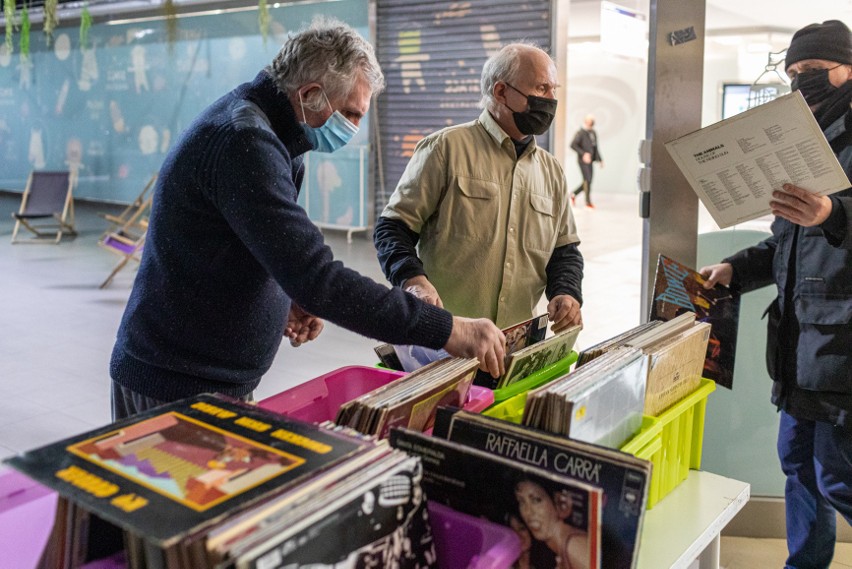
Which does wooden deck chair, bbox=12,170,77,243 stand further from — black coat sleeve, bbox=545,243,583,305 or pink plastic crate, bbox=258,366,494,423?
pink plastic crate, bbox=258,366,494,423

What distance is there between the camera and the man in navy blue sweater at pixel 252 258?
152 centimetres

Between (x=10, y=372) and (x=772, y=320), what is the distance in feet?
15.5

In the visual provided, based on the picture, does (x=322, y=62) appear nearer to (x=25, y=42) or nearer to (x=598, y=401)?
(x=598, y=401)

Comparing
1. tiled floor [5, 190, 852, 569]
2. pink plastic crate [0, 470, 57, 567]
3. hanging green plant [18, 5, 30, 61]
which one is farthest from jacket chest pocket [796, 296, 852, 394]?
hanging green plant [18, 5, 30, 61]

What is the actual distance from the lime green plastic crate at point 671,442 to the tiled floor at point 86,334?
1450 mm

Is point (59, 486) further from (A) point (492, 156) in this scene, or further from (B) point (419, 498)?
(A) point (492, 156)

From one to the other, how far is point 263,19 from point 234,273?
27.6ft

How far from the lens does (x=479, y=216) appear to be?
263 cm

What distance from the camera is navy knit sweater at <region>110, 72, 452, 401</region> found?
152 cm

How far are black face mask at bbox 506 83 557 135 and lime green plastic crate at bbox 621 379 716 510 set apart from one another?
1.00 m

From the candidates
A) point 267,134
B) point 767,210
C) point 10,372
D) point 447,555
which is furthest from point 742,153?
point 10,372

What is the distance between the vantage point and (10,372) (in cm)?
526

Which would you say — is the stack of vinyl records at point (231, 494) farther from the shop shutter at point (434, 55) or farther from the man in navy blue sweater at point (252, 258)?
the shop shutter at point (434, 55)

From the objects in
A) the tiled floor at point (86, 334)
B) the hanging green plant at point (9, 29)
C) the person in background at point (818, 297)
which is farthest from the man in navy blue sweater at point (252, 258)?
the hanging green plant at point (9, 29)
